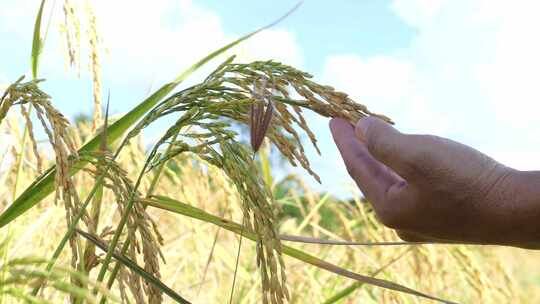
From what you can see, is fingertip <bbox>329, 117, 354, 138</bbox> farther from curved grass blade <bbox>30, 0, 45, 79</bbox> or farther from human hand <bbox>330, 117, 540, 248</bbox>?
curved grass blade <bbox>30, 0, 45, 79</bbox>

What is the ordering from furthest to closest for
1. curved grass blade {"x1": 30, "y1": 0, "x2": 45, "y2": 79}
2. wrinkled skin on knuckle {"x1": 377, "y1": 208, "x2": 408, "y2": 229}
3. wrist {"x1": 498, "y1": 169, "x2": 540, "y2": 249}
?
curved grass blade {"x1": 30, "y1": 0, "x2": 45, "y2": 79}
wrinkled skin on knuckle {"x1": 377, "y1": 208, "x2": 408, "y2": 229}
wrist {"x1": 498, "y1": 169, "x2": 540, "y2": 249}

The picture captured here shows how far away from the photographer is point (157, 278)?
1251 millimetres

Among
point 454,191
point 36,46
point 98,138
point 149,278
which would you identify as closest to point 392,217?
point 454,191

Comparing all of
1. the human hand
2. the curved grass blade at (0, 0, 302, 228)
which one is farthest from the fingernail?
the curved grass blade at (0, 0, 302, 228)

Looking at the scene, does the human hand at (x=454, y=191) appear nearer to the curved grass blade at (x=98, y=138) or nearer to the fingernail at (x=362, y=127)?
the fingernail at (x=362, y=127)

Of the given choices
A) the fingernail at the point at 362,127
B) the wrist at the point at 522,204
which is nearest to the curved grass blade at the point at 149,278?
the fingernail at the point at 362,127

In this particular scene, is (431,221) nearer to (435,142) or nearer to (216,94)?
(435,142)

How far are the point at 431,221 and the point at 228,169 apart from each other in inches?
17.0

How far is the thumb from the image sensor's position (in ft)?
4.37

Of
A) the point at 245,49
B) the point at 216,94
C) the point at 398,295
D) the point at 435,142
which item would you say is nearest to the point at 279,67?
the point at 216,94

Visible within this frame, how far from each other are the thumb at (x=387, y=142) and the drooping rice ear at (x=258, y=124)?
33 cm

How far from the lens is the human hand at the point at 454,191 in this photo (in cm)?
131

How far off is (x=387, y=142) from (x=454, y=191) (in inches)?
5.8

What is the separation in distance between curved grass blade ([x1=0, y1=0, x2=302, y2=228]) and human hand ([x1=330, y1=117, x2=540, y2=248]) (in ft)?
1.49
